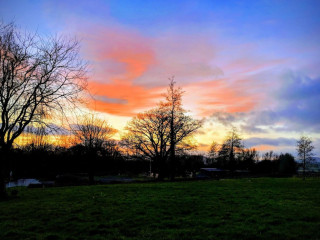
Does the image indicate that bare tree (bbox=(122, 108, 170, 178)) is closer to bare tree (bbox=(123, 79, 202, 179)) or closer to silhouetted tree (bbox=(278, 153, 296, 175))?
bare tree (bbox=(123, 79, 202, 179))

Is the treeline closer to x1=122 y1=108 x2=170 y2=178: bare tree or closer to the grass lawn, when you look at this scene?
x1=122 y1=108 x2=170 y2=178: bare tree

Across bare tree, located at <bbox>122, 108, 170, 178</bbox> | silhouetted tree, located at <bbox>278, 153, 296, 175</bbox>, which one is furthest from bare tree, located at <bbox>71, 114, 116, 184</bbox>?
silhouetted tree, located at <bbox>278, 153, 296, 175</bbox>

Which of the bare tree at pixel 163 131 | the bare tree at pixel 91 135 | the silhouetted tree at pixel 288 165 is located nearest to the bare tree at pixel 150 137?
the bare tree at pixel 163 131

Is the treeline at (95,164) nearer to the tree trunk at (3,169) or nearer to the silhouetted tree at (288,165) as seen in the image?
the silhouetted tree at (288,165)

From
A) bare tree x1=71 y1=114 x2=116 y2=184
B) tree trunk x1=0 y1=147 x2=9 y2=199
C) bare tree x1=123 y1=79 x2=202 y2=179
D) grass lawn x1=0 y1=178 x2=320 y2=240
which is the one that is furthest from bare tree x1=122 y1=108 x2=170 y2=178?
grass lawn x1=0 y1=178 x2=320 y2=240

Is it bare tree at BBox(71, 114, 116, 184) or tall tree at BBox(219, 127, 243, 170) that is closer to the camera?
bare tree at BBox(71, 114, 116, 184)

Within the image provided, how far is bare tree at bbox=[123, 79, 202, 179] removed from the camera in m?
38.7

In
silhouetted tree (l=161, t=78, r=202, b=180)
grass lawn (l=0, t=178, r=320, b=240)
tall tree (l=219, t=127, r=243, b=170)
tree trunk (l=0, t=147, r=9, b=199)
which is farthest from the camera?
tall tree (l=219, t=127, r=243, b=170)

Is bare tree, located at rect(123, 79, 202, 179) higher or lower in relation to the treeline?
higher

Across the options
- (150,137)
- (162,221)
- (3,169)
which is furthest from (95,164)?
(162,221)

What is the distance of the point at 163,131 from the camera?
4012cm

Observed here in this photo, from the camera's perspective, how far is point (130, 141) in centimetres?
4128

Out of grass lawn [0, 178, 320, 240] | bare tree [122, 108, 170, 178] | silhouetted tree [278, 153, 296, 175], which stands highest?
bare tree [122, 108, 170, 178]

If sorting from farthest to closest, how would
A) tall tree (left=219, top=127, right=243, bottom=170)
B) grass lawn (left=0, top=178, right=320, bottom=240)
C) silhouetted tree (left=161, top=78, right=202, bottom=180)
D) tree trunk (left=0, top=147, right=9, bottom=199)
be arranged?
tall tree (left=219, top=127, right=243, bottom=170), silhouetted tree (left=161, top=78, right=202, bottom=180), tree trunk (left=0, top=147, right=9, bottom=199), grass lawn (left=0, top=178, right=320, bottom=240)
